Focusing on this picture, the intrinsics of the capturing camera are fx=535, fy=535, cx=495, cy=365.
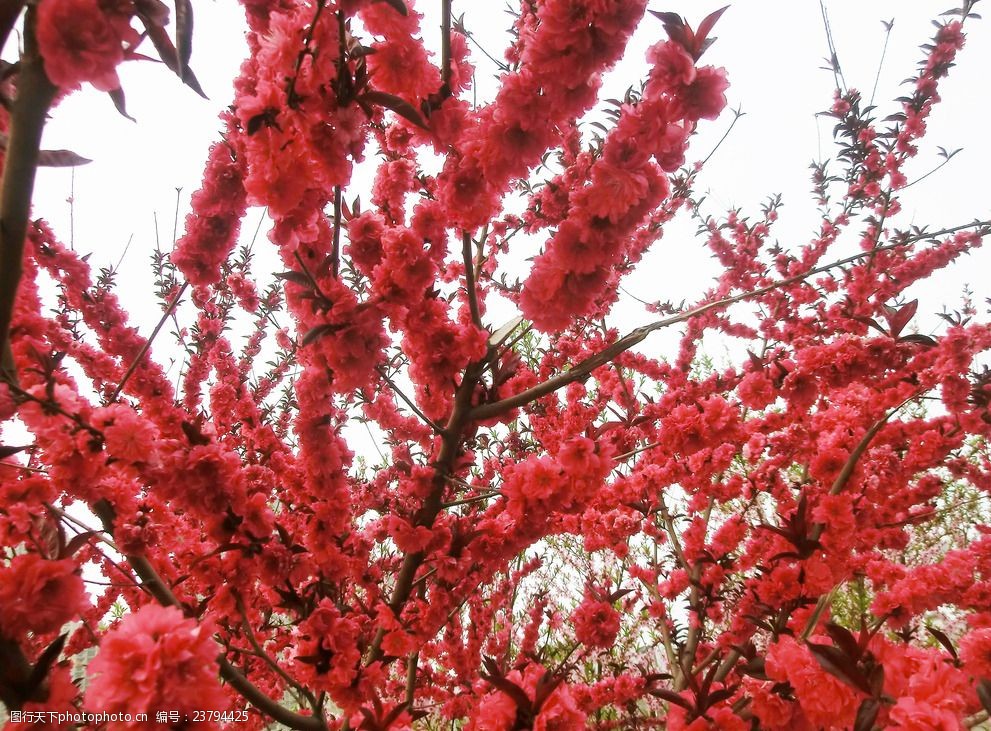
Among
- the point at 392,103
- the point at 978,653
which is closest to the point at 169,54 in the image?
the point at 392,103

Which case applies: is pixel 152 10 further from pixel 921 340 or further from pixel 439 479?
pixel 921 340

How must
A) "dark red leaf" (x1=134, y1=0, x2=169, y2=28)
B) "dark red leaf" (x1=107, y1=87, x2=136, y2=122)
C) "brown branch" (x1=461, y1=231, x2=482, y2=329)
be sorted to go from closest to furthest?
"dark red leaf" (x1=134, y1=0, x2=169, y2=28)
"dark red leaf" (x1=107, y1=87, x2=136, y2=122)
"brown branch" (x1=461, y1=231, x2=482, y2=329)

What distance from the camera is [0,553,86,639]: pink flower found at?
1358 mm

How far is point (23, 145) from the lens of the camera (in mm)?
1091

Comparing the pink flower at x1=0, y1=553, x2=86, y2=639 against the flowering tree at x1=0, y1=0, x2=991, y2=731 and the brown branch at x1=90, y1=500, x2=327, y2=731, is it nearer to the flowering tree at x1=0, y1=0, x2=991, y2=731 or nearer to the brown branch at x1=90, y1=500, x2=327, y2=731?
the flowering tree at x1=0, y1=0, x2=991, y2=731

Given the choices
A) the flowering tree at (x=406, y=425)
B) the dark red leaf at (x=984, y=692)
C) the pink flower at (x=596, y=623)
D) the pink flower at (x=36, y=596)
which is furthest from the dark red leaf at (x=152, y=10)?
the pink flower at (x=596, y=623)

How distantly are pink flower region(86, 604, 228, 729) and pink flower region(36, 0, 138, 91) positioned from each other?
1.12 meters

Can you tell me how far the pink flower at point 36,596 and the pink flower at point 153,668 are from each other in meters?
0.46

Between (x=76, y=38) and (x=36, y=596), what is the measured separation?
135 cm

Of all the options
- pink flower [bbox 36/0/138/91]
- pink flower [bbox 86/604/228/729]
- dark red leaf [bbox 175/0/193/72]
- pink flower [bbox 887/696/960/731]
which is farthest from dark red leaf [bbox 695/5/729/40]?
pink flower [bbox 86/604/228/729]

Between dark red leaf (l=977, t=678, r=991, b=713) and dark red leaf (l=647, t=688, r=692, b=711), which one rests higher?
dark red leaf (l=977, t=678, r=991, b=713)

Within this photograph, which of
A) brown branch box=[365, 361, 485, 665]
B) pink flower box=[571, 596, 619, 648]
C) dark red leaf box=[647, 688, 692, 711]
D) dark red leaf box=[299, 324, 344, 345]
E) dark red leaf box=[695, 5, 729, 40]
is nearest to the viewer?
dark red leaf box=[695, 5, 729, 40]

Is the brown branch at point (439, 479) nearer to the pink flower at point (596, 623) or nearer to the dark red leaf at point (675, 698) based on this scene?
the dark red leaf at point (675, 698)

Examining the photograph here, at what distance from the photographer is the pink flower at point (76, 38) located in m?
1.04
